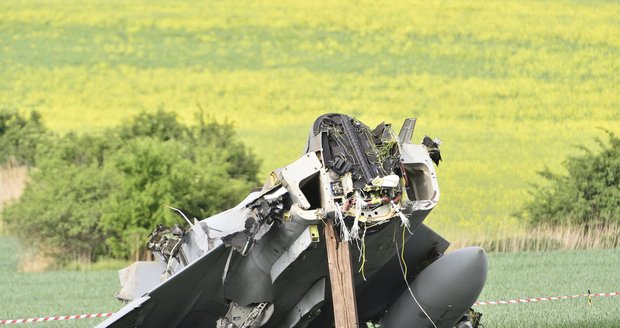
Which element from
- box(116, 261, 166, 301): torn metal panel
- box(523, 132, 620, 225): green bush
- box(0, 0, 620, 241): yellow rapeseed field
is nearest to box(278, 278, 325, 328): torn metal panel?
box(116, 261, 166, 301): torn metal panel

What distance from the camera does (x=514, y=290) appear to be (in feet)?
83.2

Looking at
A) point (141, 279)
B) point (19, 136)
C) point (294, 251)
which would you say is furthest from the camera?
point (19, 136)

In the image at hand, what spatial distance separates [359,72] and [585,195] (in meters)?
19.5

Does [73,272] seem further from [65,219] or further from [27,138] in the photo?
[27,138]

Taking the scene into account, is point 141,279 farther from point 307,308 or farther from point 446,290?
point 446,290

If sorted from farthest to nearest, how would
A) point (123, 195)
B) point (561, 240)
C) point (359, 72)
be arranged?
point (359, 72), point (123, 195), point (561, 240)

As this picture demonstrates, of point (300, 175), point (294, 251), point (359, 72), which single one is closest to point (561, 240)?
point (294, 251)

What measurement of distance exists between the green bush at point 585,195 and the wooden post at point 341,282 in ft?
63.3

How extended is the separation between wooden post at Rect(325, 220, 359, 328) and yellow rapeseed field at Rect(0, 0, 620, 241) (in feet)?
55.8

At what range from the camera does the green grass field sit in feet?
66.4

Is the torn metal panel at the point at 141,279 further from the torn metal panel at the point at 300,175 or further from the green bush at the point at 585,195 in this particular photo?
the green bush at the point at 585,195

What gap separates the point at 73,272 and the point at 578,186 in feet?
40.8

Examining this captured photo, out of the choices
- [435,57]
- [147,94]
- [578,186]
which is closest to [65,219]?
[578,186]

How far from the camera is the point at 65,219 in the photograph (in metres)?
35.1
